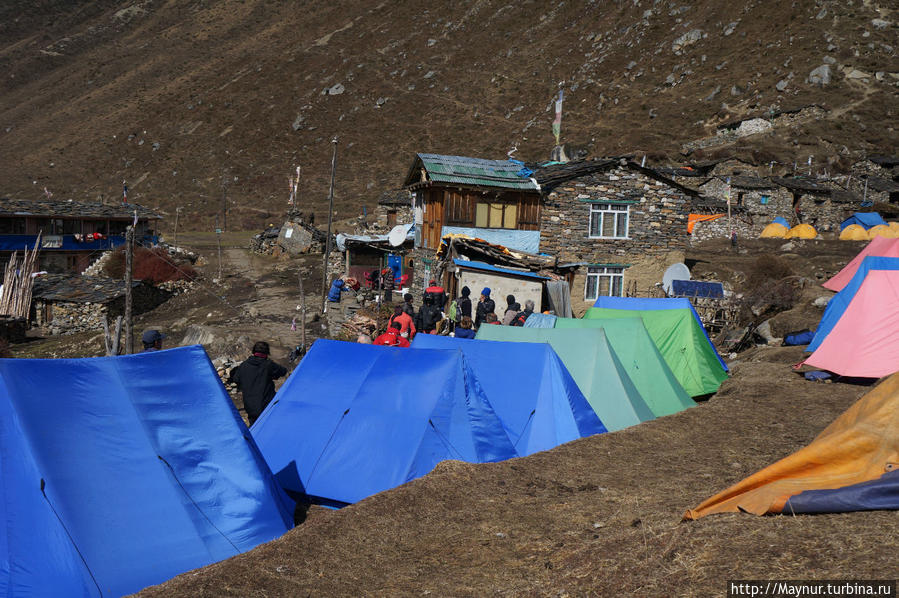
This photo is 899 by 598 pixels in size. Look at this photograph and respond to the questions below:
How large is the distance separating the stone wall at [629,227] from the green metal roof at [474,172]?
130 cm

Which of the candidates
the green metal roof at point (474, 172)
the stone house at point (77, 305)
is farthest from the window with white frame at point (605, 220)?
the stone house at point (77, 305)

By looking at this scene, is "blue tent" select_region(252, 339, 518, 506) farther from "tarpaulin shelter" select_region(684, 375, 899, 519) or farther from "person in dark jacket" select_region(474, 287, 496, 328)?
"person in dark jacket" select_region(474, 287, 496, 328)

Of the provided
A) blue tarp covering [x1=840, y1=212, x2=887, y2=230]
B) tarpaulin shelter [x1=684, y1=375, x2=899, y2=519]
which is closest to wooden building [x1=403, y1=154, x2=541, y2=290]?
tarpaulin shelter [x1=684, y1=375, x2=899, y2=519]

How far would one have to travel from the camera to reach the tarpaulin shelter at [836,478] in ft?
15.7

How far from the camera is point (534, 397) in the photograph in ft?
30.6

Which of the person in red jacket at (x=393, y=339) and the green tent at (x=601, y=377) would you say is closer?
the green tent at (x=601, y=377)

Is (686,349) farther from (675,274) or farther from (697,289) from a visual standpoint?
(675,274)

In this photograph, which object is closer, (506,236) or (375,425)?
(375,425)

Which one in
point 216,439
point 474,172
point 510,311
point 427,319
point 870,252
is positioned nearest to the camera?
point 216,439

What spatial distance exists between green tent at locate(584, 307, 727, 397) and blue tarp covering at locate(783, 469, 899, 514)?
868 cm

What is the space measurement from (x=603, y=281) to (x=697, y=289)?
305 centimetres

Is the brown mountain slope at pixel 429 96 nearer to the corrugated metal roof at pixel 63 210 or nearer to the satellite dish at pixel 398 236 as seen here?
the corrugated metal roof at pixel 63 210

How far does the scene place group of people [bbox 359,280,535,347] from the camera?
12.4 metres

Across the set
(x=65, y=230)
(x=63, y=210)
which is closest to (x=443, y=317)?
(x=63, y=210)
